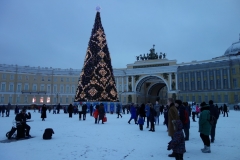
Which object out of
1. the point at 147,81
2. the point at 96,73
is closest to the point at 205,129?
the point at 96,73

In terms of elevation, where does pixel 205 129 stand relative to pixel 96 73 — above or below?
below

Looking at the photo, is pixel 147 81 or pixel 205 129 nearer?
pixel 205 129

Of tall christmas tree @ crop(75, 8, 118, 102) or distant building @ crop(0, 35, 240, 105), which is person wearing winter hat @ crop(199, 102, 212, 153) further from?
distant building @ crop(0, 35, 240, 105)

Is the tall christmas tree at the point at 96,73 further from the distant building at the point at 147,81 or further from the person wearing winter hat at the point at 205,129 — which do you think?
the distant building at the point at 147,81

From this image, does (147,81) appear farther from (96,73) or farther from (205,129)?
(205,129)

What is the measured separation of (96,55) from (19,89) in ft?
119

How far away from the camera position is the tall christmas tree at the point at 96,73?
2920cm

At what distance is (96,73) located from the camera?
29.3 m

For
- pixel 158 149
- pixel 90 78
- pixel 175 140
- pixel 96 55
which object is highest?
pixel 96 55

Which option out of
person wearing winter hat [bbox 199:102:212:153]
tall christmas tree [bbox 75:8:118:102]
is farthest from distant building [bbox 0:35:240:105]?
person wearing winter hat [bbox 199:102:212:153]

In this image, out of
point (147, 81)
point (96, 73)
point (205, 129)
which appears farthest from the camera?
point (147, 81)

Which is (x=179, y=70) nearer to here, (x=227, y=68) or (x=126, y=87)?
(x=227, y=68)

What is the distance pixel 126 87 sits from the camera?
6506 centimetres

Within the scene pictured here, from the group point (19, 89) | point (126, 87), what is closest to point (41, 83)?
point (19, 89)
